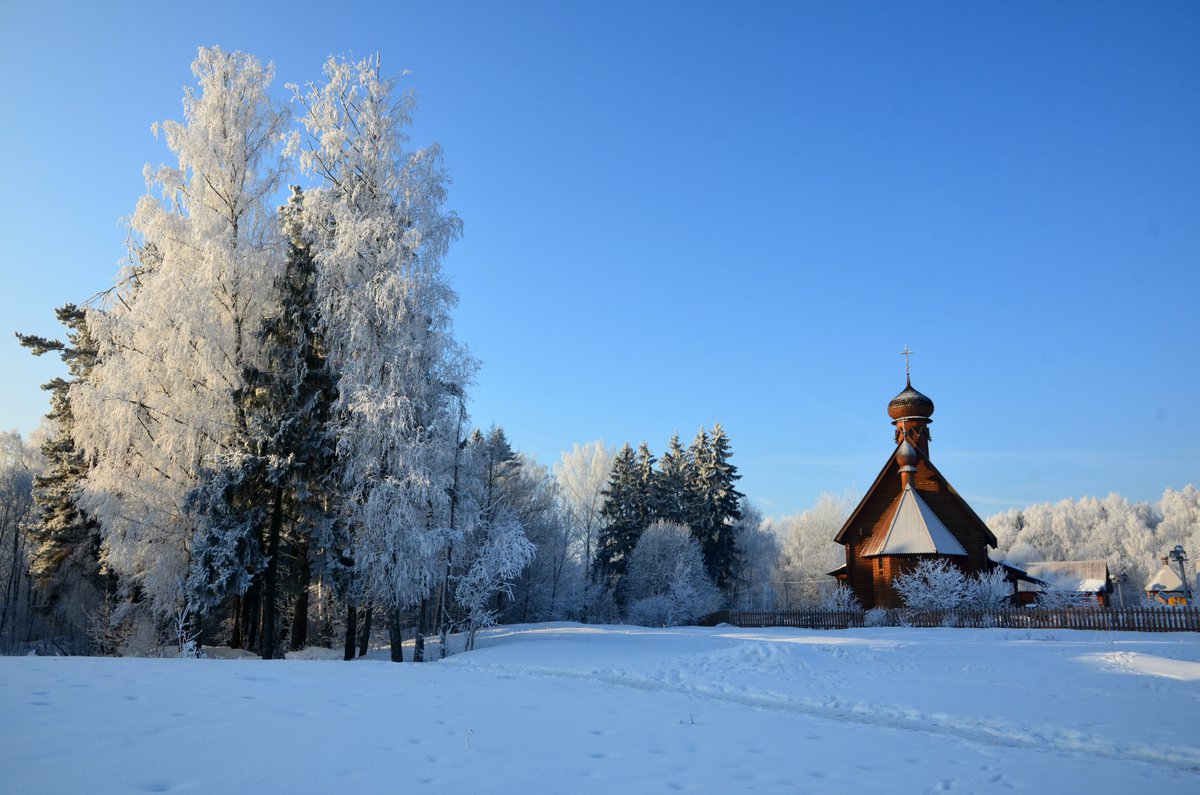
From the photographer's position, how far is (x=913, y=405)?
1617 inches

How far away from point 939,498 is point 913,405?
18.4 ft

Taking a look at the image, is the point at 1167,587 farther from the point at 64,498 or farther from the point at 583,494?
the point at 64,498

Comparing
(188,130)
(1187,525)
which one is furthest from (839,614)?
(1187,525)

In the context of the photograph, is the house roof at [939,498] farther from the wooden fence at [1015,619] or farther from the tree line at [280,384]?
the tree line at [280,384]

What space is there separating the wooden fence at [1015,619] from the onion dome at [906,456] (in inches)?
354

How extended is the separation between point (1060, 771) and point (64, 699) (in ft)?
29.3

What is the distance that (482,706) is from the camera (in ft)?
27.2

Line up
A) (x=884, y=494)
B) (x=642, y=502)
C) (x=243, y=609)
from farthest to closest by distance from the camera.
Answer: (x=642, y=502), (x=884, y=494), (x=243, y=609)

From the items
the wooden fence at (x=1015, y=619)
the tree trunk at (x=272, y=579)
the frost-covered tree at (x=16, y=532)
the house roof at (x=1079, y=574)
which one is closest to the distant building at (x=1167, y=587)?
the house roof at (x=1079, y=574)

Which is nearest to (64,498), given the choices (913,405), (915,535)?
(915,535)

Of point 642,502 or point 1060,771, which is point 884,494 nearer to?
point 642,502

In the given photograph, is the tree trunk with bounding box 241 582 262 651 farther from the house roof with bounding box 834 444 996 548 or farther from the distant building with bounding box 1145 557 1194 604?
the distant building with bounding box 1145 557 1194 604

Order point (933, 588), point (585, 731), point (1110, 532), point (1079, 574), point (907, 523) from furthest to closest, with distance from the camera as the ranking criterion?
point (1110, 532)
point (1079, 574)
point (907, 523)
point (933, 588)
point (585, 731)

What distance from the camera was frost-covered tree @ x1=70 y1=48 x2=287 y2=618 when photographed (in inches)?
727
